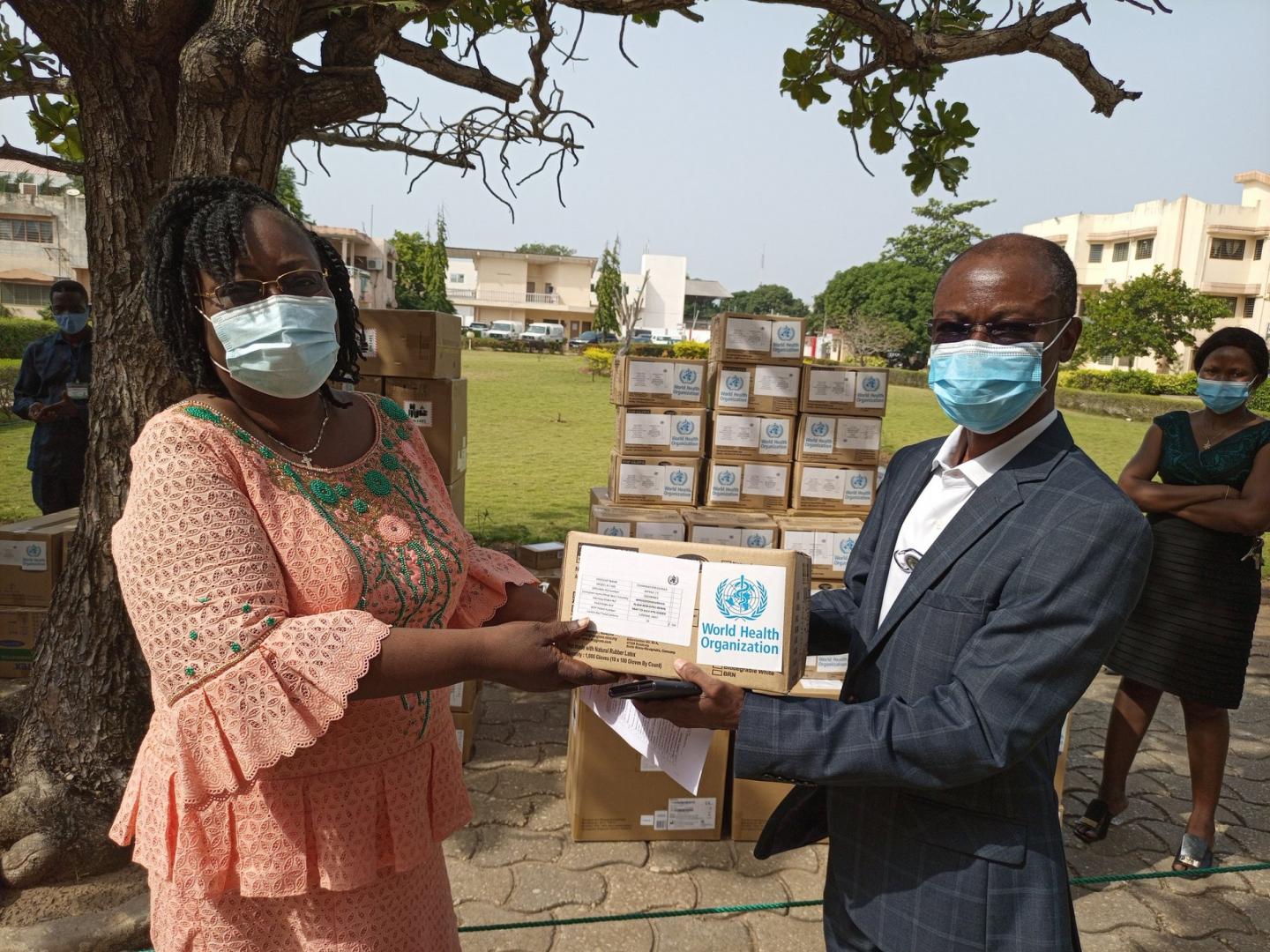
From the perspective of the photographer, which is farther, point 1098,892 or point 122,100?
point 1098,892

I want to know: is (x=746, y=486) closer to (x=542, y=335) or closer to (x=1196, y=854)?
(x=1196, y=854)

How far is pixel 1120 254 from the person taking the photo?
42938 mm

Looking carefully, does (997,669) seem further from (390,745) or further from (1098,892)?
(1098,892)

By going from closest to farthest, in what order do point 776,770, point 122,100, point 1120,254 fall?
point 776,770
point 122,100
point 1120,254

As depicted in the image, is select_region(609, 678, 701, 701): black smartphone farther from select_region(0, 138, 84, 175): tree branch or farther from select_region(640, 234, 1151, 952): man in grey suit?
select_region(0, 138, 84, 175): tree branch

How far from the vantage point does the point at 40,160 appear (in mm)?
3240

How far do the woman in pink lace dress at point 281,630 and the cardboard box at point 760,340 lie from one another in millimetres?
2770

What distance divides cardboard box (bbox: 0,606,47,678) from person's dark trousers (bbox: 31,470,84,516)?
1305mm

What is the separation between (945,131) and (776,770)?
10.7 feet

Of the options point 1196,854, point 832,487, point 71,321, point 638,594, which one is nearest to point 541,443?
point 71,321

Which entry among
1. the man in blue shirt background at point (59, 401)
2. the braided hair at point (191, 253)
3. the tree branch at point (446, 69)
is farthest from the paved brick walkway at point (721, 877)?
the man in blue shirt background at point (59, 401)

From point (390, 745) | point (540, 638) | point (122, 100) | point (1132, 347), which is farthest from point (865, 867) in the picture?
point (1132, 347)

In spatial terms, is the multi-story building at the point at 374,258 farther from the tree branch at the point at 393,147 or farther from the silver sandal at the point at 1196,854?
the silver sandal at the point at 1196,854

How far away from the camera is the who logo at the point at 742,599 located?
1.50 meters
